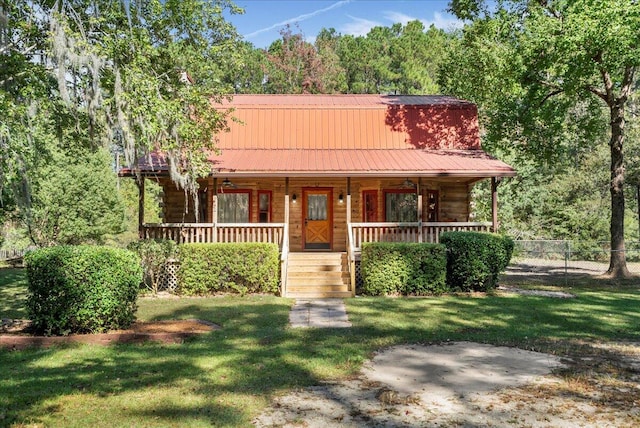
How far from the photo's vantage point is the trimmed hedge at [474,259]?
38.8 feet

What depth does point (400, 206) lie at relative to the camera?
16.2 m

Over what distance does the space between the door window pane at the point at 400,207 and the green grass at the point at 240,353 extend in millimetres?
5169

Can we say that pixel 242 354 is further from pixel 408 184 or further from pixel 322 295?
pixel 408 184

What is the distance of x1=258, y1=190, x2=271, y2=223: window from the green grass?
4.95m

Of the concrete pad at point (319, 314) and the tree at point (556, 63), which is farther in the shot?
the tree at point (556, 63)

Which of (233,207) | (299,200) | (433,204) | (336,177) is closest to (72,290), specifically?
(233,207)

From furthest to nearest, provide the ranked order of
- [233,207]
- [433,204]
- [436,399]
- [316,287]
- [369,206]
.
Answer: [433,204], [369,206], [233,207], [316,287], [436,399]

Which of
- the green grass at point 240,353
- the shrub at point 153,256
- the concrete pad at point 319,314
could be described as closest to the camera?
the green grass at point 240,353

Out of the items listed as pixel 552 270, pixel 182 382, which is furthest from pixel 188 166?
pixel 552 270

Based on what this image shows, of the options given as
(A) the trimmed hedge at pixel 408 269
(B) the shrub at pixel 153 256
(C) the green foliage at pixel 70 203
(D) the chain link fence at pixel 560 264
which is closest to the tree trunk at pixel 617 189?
(D) the chain link fence at pixel 560 264

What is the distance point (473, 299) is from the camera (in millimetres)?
11094

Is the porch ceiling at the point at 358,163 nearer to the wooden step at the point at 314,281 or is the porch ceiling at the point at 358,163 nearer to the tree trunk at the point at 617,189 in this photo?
the wooden step at the point at 314,281

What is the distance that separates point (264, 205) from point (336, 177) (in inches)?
106

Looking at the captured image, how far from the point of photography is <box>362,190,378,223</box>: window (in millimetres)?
16000
